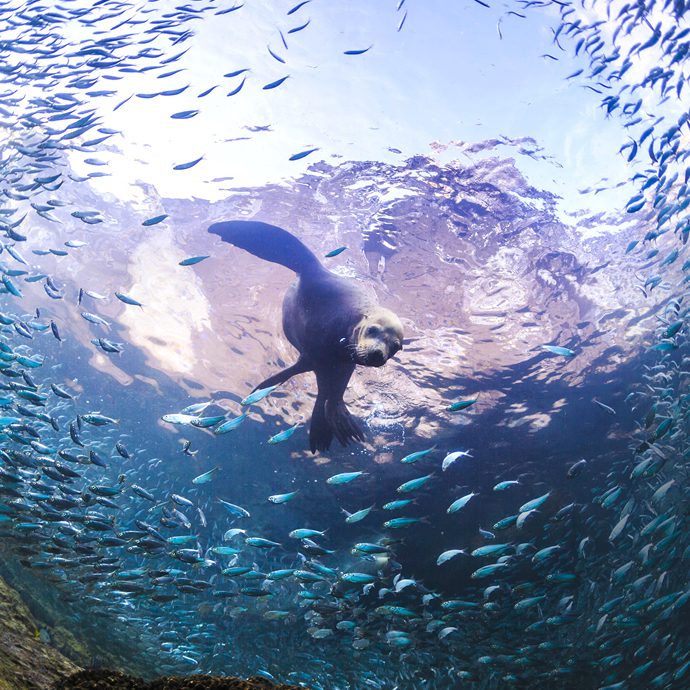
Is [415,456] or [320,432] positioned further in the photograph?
[320,432]

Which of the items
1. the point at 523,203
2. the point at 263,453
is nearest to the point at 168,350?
the point at 263,453

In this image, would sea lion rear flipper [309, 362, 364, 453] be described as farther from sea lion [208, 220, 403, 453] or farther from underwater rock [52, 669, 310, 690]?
underwater rock [52, 669, 310, 690]

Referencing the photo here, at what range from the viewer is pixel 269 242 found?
7957 millimetres

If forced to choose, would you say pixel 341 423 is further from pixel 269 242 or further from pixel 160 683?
pixel 160 683

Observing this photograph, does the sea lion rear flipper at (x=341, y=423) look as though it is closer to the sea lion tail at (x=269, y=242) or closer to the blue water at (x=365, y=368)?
the blue water at (x=365, y=368)

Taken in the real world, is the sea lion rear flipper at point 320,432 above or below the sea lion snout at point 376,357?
below

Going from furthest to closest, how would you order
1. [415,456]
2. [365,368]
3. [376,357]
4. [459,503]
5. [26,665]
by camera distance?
[365,368] → [459,503] → [415,456] → [376,357] → [26,665]

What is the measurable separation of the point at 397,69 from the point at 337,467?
11.7m

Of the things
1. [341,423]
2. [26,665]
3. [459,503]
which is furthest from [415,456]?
[26,665]

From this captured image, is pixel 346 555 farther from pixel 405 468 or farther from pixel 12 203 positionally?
pixel 12 203

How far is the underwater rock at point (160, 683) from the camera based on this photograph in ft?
8.59

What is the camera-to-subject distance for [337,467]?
15531mm

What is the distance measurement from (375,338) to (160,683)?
396 cm

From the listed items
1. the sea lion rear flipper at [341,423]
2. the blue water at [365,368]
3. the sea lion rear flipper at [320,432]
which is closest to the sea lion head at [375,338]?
the sea lion rear flipper at [341,423]
